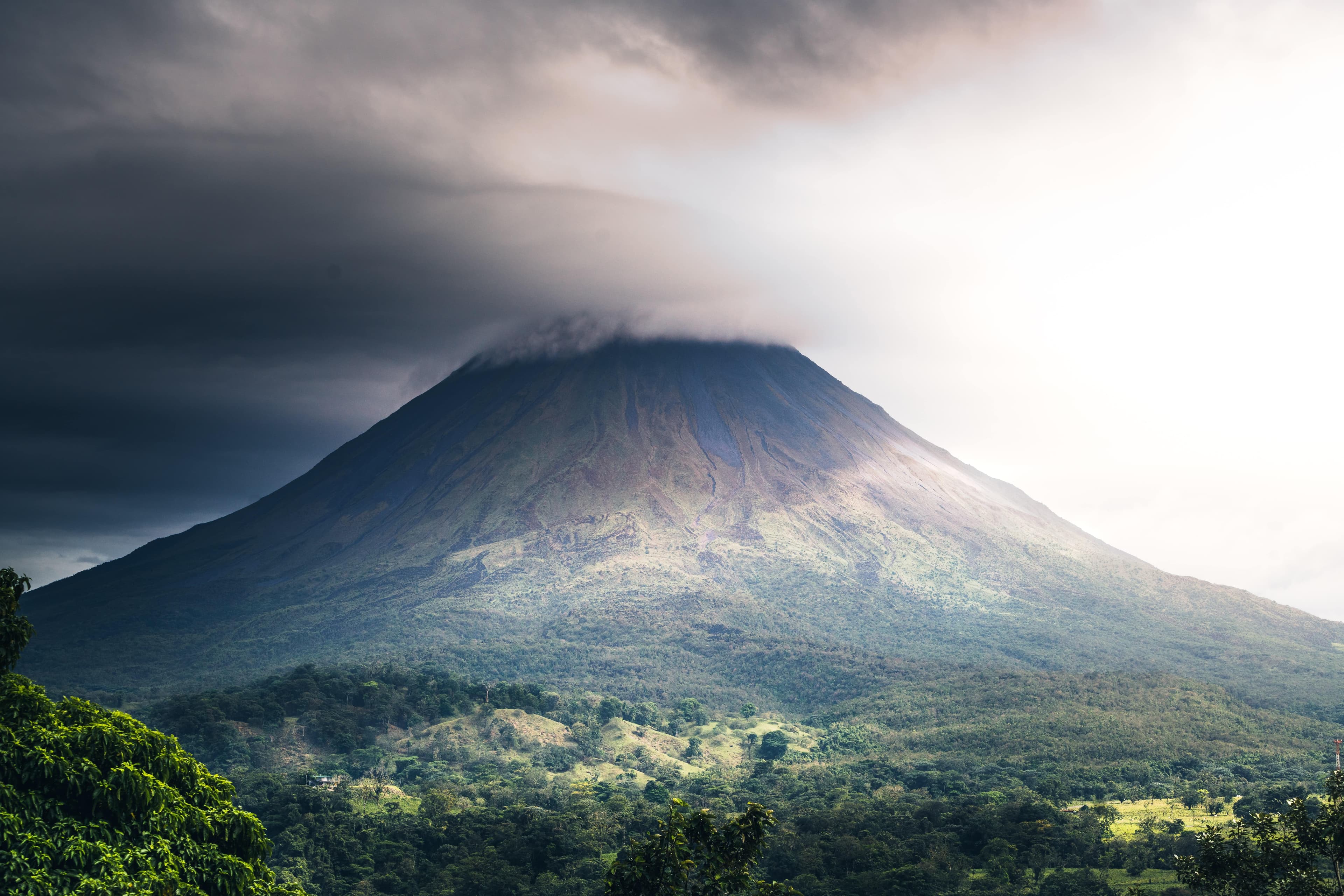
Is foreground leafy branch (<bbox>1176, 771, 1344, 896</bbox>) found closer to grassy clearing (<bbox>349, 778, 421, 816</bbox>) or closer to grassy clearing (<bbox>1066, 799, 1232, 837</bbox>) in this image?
grassy clearing (<bbox>1066, 799, 1232, 837</bbox>)

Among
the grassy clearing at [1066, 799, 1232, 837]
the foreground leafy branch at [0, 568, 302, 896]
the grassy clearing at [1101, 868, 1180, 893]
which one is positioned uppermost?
the foreground leafy branch at [0, 568, 302, 896]

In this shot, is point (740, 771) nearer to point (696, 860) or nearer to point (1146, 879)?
point (1146, 879)

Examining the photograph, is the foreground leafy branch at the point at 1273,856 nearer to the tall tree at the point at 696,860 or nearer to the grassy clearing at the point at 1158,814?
the tall tree at the point at 696,860

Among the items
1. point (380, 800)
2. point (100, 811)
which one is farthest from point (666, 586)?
point (100, 811)

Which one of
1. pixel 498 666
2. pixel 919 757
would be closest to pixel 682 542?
pixel 498 666

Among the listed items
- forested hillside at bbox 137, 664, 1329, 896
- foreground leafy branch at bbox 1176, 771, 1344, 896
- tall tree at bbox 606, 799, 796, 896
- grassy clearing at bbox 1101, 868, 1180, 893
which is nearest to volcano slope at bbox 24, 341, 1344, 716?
forested hillside at bbox 137, 664, 1329, 896

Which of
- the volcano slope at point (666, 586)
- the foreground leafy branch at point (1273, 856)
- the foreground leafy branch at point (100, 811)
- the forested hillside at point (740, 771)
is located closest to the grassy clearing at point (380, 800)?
the forested hillside at point (740, 771)
